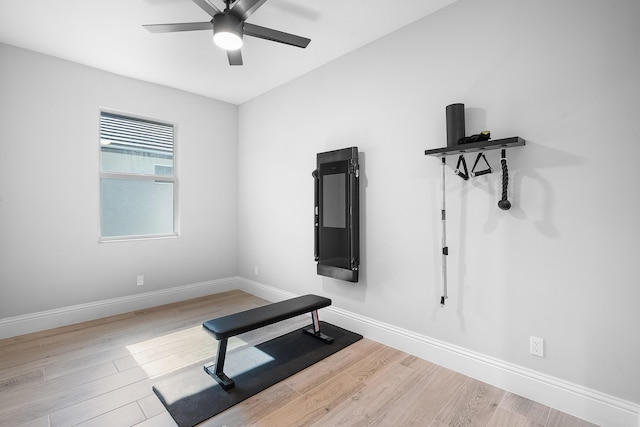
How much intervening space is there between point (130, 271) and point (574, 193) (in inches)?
167

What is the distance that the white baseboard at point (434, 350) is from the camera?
179cm

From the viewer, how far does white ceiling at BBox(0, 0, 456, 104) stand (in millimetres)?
2406

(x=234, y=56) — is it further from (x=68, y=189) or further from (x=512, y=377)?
(x=512, y=377)

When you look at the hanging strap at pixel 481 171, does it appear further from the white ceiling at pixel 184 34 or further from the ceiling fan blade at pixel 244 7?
the ceiling fan blade at pixel 244 7

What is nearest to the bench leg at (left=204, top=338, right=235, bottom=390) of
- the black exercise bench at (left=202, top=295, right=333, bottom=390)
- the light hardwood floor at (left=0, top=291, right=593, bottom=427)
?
the black exercise bench at (left=202, top=295, right=333, bottom=390)

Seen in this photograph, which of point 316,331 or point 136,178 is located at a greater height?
point 136,178

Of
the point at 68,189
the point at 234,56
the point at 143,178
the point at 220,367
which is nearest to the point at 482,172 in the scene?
the point at 234,56

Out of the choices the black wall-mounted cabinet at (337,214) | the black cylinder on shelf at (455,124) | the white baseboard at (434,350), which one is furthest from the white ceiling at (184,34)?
the white baseboard at (434,350)

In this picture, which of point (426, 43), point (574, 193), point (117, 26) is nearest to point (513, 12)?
point (426, 43)

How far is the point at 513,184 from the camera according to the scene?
6.86ft

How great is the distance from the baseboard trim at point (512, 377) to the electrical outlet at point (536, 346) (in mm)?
126

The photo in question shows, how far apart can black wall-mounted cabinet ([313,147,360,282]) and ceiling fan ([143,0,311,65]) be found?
1.14 metres

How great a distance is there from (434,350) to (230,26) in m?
2.77

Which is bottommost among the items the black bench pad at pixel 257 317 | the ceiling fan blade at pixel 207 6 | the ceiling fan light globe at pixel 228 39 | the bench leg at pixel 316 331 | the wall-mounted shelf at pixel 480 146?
the bench leg at pixel 316 331
